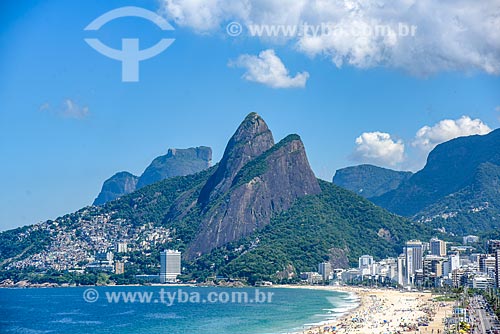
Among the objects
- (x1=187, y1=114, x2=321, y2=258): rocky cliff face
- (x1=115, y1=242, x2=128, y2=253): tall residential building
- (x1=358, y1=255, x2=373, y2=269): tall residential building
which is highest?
(x1=187, y1=114, x2=321, y2=258): rocky cliff face

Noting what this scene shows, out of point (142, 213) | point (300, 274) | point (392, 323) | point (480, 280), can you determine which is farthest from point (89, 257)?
point (392, 323)

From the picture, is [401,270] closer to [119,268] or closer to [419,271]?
[419,271]

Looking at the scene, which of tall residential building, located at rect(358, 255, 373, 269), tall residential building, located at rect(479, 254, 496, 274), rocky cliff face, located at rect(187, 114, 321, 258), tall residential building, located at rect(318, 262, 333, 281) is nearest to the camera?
tall residential building, located at rect(479, 254, 496, 274)

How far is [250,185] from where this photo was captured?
160625 millimetres

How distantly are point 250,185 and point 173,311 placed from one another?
6833 centimetres

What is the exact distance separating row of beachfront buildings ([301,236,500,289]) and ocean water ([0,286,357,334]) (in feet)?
45.6

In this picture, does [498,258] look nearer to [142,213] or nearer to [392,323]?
[392,323]

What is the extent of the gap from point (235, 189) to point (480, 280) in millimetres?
61888

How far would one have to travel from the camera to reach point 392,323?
71.4 metres

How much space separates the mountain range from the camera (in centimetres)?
14688

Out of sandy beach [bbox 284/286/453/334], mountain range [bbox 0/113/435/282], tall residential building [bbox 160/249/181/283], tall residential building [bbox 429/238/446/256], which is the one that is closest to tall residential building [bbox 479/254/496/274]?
sandy beach [bbox 284/286/453/334]

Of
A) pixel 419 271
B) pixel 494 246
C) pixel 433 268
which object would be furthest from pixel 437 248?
pixel 419 271

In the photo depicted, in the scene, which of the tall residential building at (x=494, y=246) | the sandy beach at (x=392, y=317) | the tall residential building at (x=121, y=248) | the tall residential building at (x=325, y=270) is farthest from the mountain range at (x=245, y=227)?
the sandy beach at (x=392, y=317)

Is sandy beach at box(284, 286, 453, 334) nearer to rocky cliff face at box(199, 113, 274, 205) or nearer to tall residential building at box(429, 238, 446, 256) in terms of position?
tall residential building at box(429, 238, 446, 256)
